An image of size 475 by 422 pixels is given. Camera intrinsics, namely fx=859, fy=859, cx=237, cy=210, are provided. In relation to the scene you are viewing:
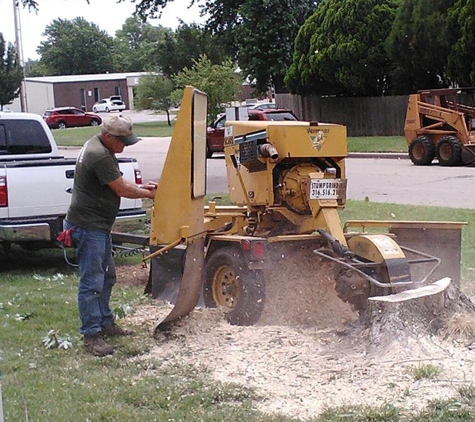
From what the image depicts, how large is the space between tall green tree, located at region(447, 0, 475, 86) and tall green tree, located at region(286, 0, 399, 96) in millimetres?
3834

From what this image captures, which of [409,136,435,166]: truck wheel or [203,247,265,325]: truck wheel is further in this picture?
[409,136,435,166]: truck wheel

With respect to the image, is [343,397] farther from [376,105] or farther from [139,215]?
[376,105]

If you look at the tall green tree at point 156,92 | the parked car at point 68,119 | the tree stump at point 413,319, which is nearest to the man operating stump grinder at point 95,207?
the tree stump at point 413,319

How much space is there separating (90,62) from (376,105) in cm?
7356

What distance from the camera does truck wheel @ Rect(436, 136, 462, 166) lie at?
21000 mm

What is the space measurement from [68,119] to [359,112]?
83.5 feet

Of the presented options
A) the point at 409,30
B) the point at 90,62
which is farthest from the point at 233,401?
the point at 90,62

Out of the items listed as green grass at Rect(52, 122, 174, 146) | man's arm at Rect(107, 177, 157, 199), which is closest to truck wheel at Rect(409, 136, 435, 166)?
man's arm at Rect(107, 177, 157, 199)

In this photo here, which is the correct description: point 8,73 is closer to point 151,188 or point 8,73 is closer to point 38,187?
point 38,187

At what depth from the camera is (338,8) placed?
108 feet

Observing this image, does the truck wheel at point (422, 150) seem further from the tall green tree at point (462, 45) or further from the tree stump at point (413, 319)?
the tree stump at point (413, 319)

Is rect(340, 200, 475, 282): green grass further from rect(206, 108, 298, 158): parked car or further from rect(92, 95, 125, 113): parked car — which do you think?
rect(92, 95, 125, 113): parked car

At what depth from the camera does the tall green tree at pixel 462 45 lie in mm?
26797

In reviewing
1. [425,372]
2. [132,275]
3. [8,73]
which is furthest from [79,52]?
[425,372]
